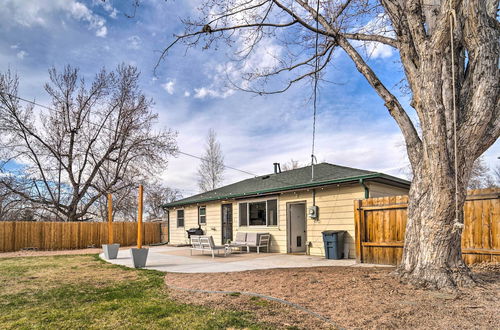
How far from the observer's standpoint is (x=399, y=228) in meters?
8.19

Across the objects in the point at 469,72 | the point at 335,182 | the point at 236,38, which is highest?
the point at 236,38

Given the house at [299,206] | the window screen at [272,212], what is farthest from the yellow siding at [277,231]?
the window screen at [272,212]

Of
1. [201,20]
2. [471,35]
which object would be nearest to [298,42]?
[201,20]

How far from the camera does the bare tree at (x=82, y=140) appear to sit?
2066 centimetres

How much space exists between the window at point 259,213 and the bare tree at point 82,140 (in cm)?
1062

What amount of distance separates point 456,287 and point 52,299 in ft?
20.9

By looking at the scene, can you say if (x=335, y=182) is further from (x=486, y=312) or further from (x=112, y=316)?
(x=112, y=316)

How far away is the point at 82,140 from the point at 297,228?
56.5 feet

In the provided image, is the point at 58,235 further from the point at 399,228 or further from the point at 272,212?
the point at 399,228

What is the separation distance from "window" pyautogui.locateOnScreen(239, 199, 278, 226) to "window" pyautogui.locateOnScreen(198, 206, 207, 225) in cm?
295

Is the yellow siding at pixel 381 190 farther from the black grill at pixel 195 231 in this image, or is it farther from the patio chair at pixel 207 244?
the black grill at pixel 195 231

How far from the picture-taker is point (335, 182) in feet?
33.4

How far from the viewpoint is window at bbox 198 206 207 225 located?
16.5m

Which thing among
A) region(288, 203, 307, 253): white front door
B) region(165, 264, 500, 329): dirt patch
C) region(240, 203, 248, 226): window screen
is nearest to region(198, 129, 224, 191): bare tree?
region(240, 203, 248, 226): window screen
